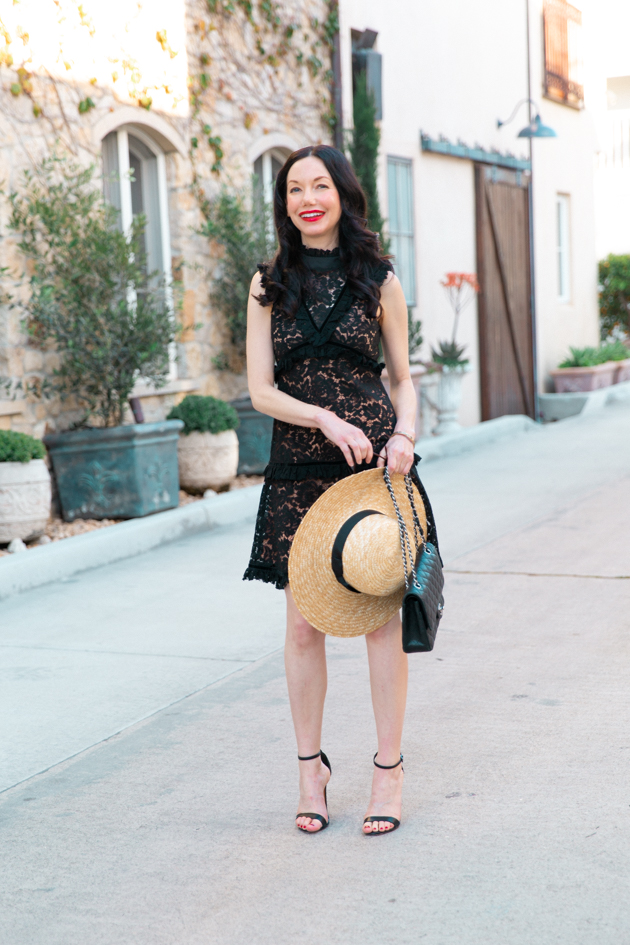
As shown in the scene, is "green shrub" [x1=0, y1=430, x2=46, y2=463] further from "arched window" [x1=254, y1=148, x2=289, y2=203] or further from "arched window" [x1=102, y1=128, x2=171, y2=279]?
"arched window" [x1=254, y1=148, x2=289, y2=203]

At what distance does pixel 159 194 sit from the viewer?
27.7ft

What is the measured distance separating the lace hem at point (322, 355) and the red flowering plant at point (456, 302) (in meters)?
8.40

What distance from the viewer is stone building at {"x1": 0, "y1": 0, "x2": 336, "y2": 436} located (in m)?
6.98

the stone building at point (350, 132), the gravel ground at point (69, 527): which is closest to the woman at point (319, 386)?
the gravel ground at point (69, 527)

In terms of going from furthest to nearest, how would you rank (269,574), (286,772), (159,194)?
(159,194)
(286,772)
(269,574)

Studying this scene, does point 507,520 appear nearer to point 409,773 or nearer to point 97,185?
point 97,185

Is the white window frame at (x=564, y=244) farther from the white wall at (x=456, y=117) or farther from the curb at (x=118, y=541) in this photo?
the curb at (x=118, y=541)

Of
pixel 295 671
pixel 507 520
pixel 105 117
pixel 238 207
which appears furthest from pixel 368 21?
pixel 295 671

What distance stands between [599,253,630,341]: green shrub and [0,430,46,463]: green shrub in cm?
1323

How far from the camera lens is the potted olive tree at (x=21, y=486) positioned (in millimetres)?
6281

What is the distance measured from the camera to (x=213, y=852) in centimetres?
284

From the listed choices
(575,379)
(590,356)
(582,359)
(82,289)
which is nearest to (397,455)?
(82,289)

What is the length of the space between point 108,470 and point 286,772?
406 cm

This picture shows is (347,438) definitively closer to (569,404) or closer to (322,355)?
(322,355)
